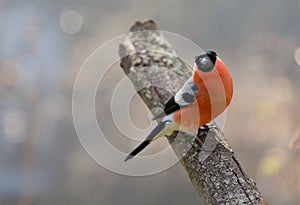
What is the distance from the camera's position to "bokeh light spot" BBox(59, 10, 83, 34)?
3.59 meters

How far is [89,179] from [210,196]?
182 centimetres

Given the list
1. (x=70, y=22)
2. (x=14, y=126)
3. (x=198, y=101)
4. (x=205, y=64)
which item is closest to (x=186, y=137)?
(x=198, y=101)

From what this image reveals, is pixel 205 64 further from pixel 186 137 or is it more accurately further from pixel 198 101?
pixel 186 137

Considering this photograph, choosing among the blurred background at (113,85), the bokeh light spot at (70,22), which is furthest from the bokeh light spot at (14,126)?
the bokeh light spot at (70,22)

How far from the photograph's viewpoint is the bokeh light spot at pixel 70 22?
11.8 feet

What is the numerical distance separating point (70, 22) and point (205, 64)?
2.09 m

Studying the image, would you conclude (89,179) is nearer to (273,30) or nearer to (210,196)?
(273,30)

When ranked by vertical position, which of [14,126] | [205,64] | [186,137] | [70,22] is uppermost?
[70,22]

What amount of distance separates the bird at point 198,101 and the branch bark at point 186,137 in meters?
0.04

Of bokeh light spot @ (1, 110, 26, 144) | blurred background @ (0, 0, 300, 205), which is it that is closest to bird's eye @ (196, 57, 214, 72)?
blurred background @ (0, 0, 300, 205)

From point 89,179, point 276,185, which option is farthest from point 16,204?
point 276,185

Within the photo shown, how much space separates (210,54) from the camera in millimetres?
1771

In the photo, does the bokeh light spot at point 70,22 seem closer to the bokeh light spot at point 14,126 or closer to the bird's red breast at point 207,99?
the bokeh light spot at point 14,126

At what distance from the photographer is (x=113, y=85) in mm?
3322
